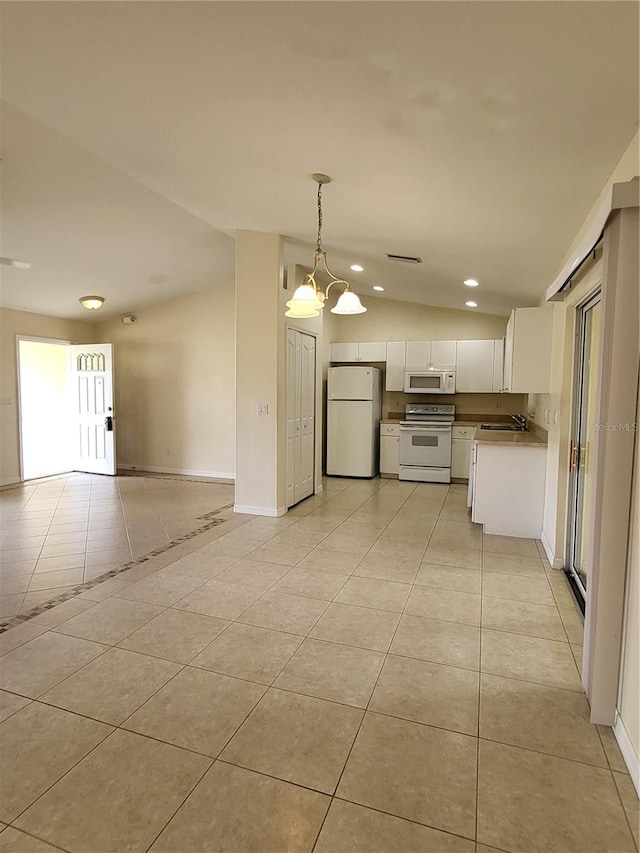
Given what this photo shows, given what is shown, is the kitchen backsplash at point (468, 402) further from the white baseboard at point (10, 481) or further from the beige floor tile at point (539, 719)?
the white baseboard at point (10, 481)

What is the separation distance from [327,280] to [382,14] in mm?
5341

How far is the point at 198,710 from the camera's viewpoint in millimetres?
2016

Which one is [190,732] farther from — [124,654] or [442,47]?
[442,47]

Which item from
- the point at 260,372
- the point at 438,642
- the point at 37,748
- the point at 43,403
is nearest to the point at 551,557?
the point at 438,642

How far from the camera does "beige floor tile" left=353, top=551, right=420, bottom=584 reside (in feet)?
11.3

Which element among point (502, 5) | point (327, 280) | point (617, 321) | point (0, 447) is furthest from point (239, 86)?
point (0, 447)

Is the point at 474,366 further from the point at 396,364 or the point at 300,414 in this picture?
the point at 300,414

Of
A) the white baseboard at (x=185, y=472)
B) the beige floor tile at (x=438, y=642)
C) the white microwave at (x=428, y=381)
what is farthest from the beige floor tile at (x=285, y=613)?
the white microwave at (x=428, y=381)

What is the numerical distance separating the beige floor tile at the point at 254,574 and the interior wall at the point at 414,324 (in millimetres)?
4835

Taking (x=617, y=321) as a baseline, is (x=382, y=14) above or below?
above

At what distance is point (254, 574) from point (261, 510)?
5.39ft

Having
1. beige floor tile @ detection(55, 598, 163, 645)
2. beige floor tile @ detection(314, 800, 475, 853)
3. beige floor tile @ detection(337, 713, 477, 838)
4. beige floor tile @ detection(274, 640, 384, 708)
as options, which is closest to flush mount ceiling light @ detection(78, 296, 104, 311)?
beige floor tile @ detection(55, 598, 163, 645)

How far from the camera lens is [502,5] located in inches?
56.8

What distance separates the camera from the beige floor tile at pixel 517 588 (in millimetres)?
3119
